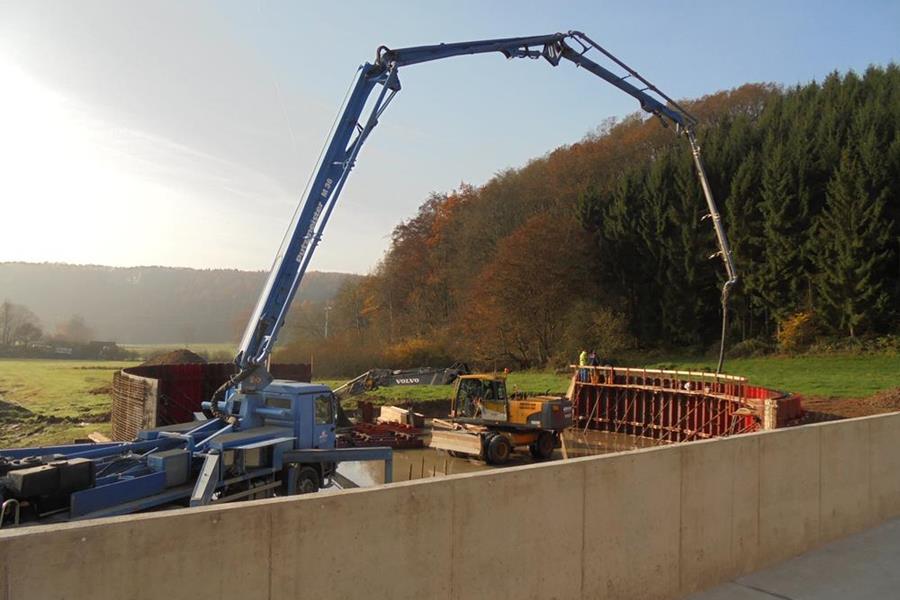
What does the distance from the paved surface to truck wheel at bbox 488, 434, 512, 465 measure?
1118 centimetres

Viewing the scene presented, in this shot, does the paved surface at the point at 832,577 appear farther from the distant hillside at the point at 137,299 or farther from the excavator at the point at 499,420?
the distant hillside at the point at 137,299

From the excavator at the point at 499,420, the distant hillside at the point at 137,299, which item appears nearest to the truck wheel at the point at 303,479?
the excavator at the point at 499,420

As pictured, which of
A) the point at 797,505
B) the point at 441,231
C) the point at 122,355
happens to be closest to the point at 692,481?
the point at 797,505

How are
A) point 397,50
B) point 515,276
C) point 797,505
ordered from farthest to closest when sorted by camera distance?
1. point 515,276
2. point 397,50
3. point 797,505

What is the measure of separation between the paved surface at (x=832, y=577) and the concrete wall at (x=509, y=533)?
0.49 ft

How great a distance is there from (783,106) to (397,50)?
47.1 metres

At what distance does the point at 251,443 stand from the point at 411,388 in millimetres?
24111

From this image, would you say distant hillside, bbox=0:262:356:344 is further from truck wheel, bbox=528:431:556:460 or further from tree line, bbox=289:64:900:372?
truck wheel, bbox=528:431:556:460

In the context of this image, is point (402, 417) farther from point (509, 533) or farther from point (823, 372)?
point (509, 533)

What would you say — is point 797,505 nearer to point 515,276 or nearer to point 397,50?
point 397,50

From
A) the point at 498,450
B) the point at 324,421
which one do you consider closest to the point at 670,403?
the point at 498,450

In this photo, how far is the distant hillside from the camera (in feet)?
336

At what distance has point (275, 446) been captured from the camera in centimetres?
1211

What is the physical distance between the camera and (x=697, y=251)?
156 ft
